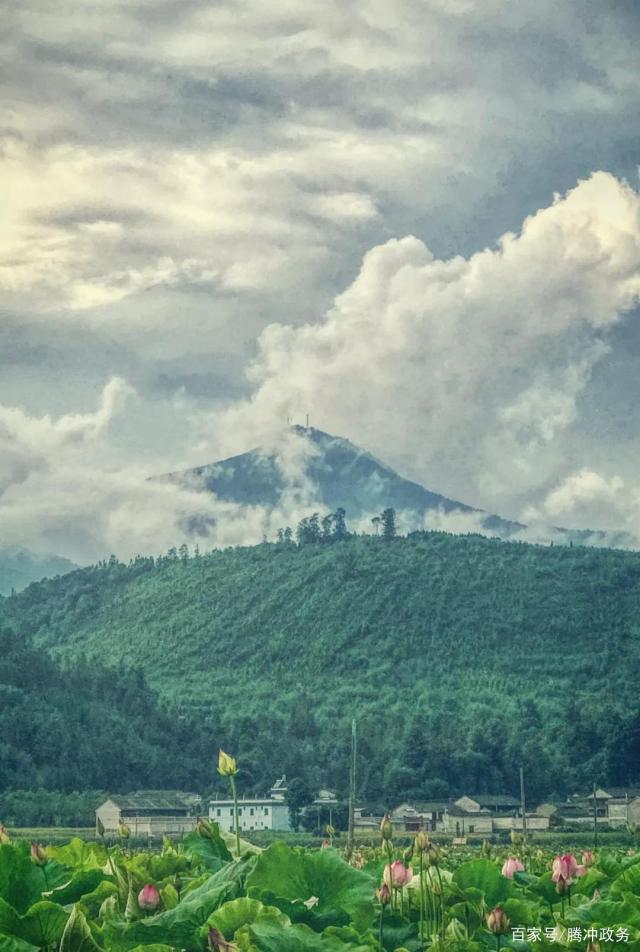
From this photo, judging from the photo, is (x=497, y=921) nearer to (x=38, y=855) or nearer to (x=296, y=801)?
(x=38, y=855)

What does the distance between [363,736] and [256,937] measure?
3734 inches

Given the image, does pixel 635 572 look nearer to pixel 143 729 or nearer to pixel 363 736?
pixel 363 736

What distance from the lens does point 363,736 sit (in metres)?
95.9

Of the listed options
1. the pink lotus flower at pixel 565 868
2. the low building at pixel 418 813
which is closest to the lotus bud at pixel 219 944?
the pink lotus flower at pixel 565 868

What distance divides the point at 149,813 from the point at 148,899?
62.6m

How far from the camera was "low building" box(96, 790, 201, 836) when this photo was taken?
5916cm

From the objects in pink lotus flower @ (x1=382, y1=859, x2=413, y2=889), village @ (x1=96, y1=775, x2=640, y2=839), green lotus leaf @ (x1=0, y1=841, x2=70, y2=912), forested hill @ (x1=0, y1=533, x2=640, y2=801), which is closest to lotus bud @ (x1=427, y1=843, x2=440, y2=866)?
pink lotus flower @ (x1=382, y1=859, x2=413, y2=889)

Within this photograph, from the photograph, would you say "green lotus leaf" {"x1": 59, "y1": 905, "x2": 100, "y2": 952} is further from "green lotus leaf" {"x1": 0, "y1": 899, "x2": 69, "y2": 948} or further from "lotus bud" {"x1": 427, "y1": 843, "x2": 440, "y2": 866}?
"lotus bud" {"x1": 427, "y1": 843, "x2": 440, "y2": 866}

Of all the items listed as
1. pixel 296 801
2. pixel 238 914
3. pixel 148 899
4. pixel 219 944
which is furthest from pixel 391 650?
pixel 219 944

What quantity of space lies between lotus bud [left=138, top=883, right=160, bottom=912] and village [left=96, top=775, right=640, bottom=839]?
56.8m

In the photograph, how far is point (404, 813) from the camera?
255 ft

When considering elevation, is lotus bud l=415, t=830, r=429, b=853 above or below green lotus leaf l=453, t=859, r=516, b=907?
above

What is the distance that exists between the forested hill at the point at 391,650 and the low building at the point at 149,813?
1981cm

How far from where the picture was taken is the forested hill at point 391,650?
92.2 m
